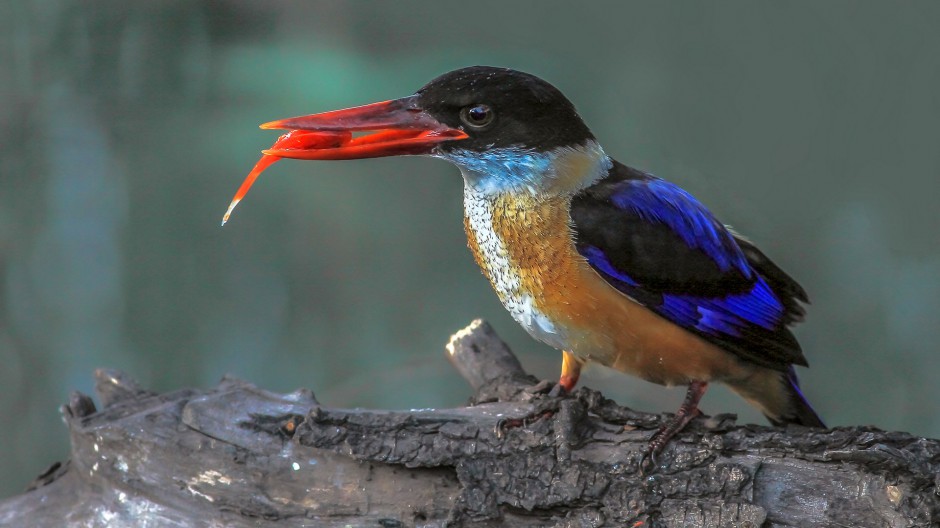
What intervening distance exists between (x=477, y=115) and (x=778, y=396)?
3.30 feet

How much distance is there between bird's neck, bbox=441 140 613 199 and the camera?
87.4 inches

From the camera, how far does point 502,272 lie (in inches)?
90.3

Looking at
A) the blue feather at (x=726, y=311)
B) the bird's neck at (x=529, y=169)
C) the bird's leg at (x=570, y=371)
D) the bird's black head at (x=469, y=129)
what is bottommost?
the bird's leg at (x=570, y=371)

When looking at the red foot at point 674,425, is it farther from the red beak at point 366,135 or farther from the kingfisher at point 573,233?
the red beak at point 366,135

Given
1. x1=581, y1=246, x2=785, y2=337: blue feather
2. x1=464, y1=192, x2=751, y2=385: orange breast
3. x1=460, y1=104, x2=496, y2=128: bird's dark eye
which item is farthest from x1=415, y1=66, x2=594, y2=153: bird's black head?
x1=581, y1=246, x2=785, y2=337: blue feather

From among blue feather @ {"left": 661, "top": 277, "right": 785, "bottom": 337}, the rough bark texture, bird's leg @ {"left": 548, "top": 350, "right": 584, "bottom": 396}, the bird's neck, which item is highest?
the bird's neck

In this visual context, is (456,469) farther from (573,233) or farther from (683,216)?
(683,216)

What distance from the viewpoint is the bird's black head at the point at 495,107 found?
2.17 metres

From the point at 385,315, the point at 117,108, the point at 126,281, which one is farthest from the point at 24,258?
the point at 385,315

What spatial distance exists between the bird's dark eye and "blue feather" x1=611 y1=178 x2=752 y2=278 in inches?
12.9

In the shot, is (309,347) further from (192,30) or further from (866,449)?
(866,449)

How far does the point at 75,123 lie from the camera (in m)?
3.39

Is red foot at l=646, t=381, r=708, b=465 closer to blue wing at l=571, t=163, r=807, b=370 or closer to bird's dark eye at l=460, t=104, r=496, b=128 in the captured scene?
blue wing at l=571, t=163, r=807, b=370

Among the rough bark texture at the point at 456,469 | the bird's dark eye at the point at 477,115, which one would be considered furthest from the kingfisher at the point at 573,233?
the rough bark texture at the point at 456,469
